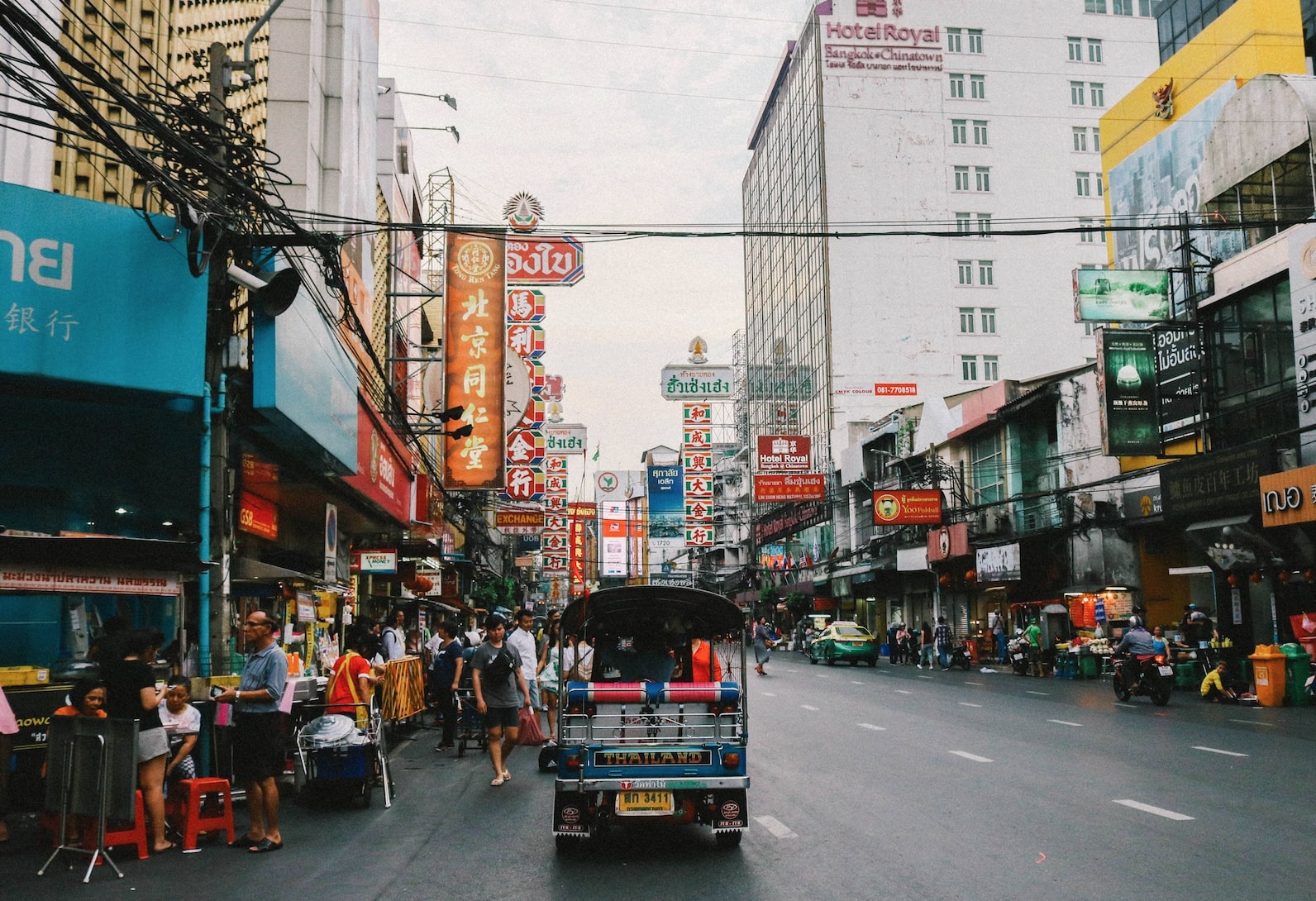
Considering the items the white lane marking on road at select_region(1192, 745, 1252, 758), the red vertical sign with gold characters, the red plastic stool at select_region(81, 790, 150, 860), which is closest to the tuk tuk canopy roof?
the red plastic stool at select_region(81, 790, 150, 860)

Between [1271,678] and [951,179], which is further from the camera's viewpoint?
[951,179]

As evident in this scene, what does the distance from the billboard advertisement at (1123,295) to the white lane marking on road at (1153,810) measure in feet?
71.1

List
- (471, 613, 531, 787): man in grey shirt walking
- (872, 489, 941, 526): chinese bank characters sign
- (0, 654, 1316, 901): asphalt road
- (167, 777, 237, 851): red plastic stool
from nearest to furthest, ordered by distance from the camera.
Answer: (0, 654, 1316, 901): asphalt road < (167, 777, 237, 851): red plastic stool < (471, 613, 531, 787): man in grey shirt walking < (872, 489, 941, 526): chinese bank characters sign

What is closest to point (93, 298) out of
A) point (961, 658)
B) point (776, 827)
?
point (776, 827)

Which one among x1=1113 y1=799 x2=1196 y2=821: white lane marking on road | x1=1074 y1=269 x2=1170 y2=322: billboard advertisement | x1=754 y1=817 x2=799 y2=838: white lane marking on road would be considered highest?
x1=1074 y1=269 x2=1170 y2=322: billboard advertisement

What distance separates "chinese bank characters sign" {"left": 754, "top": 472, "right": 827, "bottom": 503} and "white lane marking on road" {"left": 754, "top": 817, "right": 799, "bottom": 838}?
35.9 metres

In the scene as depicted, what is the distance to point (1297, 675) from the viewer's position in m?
21.2

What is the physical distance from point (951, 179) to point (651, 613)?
6779 centimetres

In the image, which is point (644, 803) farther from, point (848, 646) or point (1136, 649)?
point (848, 646)

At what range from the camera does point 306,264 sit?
20672 millimetres

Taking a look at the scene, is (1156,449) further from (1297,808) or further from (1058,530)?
(1297,808)

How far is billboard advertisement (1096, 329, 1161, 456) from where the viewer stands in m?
30.3

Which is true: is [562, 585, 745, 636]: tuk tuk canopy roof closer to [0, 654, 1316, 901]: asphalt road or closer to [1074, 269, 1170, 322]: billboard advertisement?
[0, 654, 1316, 901]: asphalt road

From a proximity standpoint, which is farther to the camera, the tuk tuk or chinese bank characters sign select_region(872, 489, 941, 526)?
chinese bank characters sign select_region(872, 489, 941, 526)
